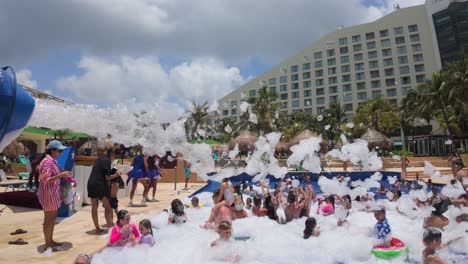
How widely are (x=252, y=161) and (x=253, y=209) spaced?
7.26 metres

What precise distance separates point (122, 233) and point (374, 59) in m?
80.4

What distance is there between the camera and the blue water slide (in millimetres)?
3668

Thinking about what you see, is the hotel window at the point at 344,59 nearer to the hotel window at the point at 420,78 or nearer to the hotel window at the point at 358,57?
the hotel window at the point at 358,57

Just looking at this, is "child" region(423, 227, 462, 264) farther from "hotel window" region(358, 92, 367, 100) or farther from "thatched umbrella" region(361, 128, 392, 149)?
"hotel window" region(358, 92, 367, 100)

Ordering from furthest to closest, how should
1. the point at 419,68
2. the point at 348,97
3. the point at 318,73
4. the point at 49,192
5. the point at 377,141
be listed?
the point at 318,73
the point at 348,97
the point at 419,68
the point at 377,141
the point at 49,192

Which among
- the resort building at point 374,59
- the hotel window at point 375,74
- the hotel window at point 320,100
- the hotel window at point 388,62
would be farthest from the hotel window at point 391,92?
the hotel window at point 320,100

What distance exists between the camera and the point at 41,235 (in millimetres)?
5977

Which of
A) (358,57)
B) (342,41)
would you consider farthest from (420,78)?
(342,41)

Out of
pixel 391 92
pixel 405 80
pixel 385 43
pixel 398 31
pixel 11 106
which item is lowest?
pixel 11 106

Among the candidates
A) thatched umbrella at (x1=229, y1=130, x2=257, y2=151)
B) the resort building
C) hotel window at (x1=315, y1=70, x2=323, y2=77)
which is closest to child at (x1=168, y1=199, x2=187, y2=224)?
thatched umbrella at (x1=229, y1=130, x2=257, y2=151)

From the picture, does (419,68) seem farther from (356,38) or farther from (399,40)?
(356,38)

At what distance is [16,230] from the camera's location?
6.25m

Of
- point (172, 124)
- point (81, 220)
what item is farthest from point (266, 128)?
point (81, 220)

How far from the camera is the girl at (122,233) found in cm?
527
